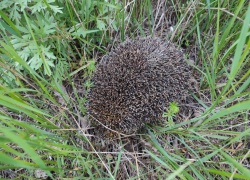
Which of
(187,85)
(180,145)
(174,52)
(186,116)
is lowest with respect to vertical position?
(180,145)

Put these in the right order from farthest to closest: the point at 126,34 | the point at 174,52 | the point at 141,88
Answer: the point at 126,34 < the point at 174,52 < the point at 141,88

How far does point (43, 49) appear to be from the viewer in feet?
9.22

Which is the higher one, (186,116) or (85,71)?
(85,71)

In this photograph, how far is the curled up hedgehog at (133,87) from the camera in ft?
9.13

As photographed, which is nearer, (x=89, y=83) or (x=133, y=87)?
(x=133, y=87)

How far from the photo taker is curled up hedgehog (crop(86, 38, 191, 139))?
2.78 meters

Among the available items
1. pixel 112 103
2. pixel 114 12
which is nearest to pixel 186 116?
pixel 112 103

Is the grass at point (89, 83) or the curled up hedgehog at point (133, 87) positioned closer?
the grass at point (89, 83)

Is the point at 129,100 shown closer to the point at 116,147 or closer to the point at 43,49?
the point at 116,147

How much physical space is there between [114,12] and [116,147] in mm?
2638

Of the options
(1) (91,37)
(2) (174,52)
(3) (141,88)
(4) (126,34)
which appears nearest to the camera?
(3) (141,88)

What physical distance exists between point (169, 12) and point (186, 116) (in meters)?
2.49

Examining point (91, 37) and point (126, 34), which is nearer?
point (91, 37)

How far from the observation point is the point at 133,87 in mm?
2762
